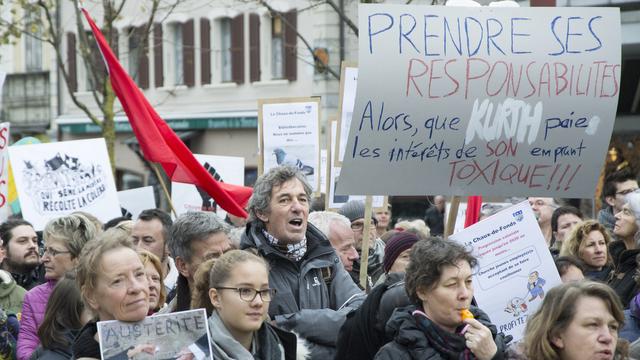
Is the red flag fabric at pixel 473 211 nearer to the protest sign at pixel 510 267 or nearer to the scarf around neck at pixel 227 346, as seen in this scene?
the protest sign at pixel 510 267

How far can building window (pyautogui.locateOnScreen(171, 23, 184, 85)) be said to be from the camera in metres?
33.7

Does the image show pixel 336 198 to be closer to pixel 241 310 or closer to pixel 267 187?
pixel 267 187

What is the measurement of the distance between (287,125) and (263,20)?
67.1 feet

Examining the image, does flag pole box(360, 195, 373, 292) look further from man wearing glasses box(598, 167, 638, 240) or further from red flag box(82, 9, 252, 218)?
man wearing glasses box(598, 167, 638, 240)

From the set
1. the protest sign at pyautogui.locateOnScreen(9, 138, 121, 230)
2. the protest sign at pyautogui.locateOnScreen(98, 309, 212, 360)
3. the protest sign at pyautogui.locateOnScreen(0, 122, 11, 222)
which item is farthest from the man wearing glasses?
the protest sign at pyautogui.locateOnScreen(98, 309, 212, 360)

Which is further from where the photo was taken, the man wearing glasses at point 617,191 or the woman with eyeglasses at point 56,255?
the man wearing glasses at point 617,191

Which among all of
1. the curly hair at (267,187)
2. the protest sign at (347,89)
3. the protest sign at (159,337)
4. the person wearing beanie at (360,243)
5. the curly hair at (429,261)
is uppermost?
the protest sign at (347,89)

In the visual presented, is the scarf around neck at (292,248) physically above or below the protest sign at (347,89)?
below

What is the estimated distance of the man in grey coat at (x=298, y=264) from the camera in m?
6.02

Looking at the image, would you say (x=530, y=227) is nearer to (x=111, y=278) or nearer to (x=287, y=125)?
(x=111, y=278)

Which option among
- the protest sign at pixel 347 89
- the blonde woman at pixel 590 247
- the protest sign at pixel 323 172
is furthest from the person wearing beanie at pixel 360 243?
the protest sign at pixel 323 172

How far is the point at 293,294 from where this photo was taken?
6203 millimetres

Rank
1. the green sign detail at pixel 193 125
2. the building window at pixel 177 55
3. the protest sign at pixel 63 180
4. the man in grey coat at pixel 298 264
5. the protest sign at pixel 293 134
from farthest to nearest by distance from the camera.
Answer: the building window at pixel 177 55 → the green sign detail at pixel 193 125 → the protest sign at pixel 63 180 → the protest sign at pixel 293 134 → the man in grey coat at pixel 298 264

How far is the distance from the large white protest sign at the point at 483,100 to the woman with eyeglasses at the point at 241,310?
53.8 inches
